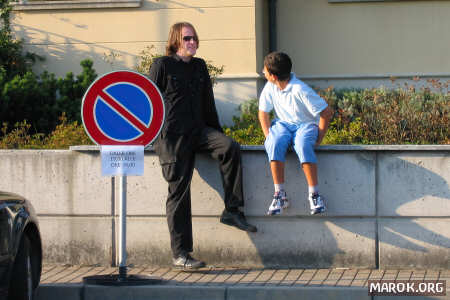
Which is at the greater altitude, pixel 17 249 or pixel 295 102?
pixel 295 102

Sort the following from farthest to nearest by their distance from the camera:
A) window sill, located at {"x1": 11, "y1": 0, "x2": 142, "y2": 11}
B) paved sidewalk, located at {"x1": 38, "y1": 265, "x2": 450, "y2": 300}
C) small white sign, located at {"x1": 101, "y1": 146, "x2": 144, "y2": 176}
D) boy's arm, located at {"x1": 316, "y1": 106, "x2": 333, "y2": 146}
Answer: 1. window sill, located at {"x1": 11, "y1": 0, "x2": 142, "y2": 11}
2. boy's arm, located at {"x1": 316, "y1": 106, "x2": 333, "y2": 146}
3. small white sign, located at {"x1": 101, "y1": 146, "x2": 144, "y2": 176}
4. paved sidewalk, located at {"x1": 38, "y1": 265, "x2": 450, "y2": 300}

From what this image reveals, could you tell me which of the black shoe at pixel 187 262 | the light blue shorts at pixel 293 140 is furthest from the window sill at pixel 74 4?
the black shoe at pixel 187 262

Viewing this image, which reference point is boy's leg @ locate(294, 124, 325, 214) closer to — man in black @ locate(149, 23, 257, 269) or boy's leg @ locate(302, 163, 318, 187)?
boy's leg @ locate(302, 163, 318, 187)

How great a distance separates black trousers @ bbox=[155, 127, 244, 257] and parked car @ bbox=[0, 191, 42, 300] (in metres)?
1.41

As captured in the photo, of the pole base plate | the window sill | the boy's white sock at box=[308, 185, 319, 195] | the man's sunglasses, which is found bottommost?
the pole base plate

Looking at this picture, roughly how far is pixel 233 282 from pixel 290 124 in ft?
5.01

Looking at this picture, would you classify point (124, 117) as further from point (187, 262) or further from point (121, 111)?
A: point (187, 262)

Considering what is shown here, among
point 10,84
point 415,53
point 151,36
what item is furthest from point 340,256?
point 415,53

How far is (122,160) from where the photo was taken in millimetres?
6250

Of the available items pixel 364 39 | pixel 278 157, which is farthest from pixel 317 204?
pixel 364 39

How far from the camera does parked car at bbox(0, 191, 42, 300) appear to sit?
4949 mm

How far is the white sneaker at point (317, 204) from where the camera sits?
6.83 meters

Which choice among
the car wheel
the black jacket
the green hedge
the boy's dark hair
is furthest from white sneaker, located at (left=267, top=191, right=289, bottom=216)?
the car wheel

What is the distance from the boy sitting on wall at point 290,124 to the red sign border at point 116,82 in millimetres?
1163
